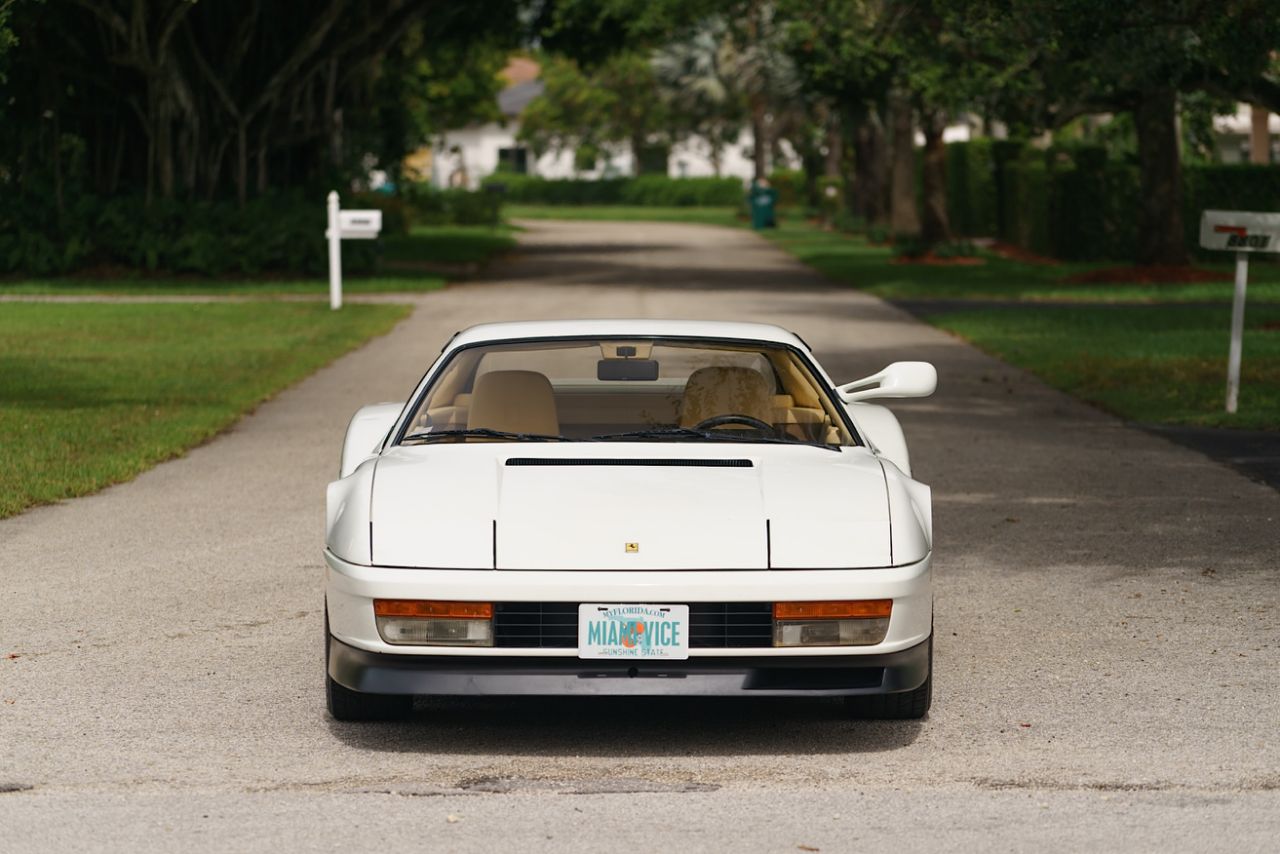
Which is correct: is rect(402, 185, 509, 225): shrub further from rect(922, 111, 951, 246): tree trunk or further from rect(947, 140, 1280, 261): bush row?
rect(947, 140, 1280, 261): bush row

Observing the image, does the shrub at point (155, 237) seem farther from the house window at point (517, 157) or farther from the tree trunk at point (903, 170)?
the house window at point (517, 157)

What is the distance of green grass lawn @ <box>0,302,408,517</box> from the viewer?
43.2 feet

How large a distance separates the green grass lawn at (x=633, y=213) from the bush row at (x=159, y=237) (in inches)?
1398

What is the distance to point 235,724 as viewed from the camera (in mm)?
6645

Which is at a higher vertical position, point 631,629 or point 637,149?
point 637,149

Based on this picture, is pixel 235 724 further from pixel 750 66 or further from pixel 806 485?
pixel 750 66

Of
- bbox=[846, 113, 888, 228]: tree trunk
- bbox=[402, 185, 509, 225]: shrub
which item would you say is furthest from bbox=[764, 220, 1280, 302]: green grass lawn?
bbox=[402, 185, 509, 225]: shrub

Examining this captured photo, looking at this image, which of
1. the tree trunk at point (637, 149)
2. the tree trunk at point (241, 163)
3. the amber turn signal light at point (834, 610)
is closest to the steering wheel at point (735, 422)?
the amber turn signal light at point (834, 610)

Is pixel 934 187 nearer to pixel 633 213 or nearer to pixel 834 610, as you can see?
pixel 834 610

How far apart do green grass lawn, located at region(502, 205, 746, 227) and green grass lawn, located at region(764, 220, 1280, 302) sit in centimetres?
2980

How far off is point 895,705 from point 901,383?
1539 mm

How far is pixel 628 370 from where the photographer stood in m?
7.45

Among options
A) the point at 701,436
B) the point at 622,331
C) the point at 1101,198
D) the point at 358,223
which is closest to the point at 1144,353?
the point at 358,223

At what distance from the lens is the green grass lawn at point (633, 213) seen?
75062 mm
